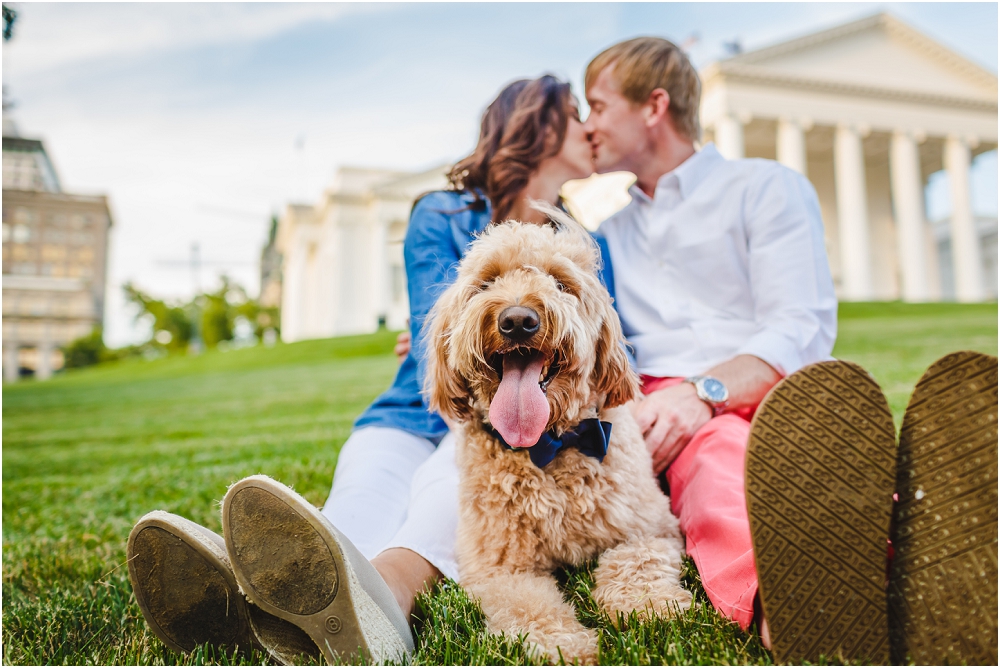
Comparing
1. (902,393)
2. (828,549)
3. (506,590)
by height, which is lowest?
(902,393)

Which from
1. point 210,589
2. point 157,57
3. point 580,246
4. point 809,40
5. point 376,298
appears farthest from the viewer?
point 376,298

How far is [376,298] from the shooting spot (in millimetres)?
42906

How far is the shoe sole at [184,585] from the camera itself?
6.18ft

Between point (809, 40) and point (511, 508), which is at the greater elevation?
point (809, 40)

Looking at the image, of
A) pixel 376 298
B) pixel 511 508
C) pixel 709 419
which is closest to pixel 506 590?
pixel 511 508

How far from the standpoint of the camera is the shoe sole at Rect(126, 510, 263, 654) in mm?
1885

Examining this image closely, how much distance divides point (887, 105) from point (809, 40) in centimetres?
511

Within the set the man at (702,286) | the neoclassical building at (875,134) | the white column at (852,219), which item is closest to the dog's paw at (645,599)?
the man at (702,286)

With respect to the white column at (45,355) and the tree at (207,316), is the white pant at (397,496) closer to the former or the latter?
the tree at (207,316)

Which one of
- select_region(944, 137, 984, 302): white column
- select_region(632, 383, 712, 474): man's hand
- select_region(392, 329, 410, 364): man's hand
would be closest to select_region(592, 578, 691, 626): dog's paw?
select_region(632, 383, 712, 474): man's hand

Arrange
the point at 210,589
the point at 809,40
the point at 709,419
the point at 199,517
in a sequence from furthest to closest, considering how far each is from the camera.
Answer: the point at 809,40, the point at 199,517, the point at 709,419, the point at 210,589

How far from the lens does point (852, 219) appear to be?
30797 mm

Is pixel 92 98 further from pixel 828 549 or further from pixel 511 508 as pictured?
pixel 828 549

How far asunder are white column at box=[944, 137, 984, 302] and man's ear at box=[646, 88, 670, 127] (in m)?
34.4
